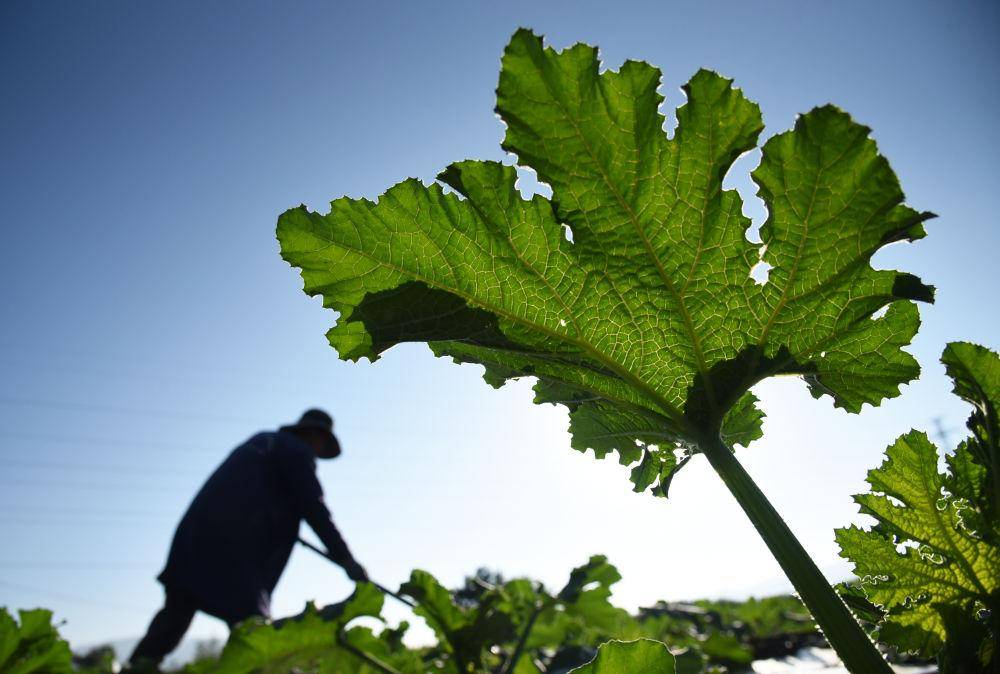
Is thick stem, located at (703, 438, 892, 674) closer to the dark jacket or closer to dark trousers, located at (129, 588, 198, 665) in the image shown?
the dark jacket

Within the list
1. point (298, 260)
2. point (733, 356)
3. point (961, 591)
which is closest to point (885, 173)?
point (733, 356)

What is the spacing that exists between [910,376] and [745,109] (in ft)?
2.33

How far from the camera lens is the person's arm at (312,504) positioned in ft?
16.6

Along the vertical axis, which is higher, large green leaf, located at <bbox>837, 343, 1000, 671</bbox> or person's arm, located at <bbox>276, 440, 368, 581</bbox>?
person's arm, located at <bbox>276, 440, 368, 581</bbox>

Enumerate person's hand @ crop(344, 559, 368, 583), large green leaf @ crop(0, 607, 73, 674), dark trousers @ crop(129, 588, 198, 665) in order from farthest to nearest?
person's hand @ crop(344, 559, 368, 583), dark trousers @ crop(129, 588, 198, 665), large green leaf @ crop(0, 607, 73, 674)

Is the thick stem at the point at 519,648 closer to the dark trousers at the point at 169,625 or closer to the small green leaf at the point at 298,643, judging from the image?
the small green leaf at the point at 298,643

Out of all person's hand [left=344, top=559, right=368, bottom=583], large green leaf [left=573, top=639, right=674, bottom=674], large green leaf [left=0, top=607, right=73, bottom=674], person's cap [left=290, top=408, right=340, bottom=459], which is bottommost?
large green leaf [left=0, top=607, right=73, bottom=674]

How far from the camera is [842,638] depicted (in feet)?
3.47

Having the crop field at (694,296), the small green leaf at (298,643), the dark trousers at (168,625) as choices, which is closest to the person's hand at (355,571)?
the dark trousers at (168,625)

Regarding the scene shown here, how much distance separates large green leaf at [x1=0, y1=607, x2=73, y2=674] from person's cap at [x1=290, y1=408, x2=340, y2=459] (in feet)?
14.2

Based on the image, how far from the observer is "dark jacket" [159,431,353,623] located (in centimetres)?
502

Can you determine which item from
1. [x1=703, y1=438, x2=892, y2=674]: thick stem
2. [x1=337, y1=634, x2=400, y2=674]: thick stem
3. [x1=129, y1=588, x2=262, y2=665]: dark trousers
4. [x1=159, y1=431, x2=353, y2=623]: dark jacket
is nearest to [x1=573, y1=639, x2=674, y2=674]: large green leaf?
[x1=703, y1=438, x2=892, y2=674]: thick stem

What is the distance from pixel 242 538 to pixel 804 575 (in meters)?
5.09

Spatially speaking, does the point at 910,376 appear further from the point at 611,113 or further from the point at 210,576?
the point at 210,576
